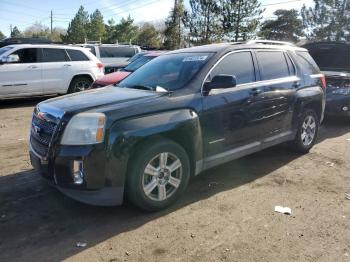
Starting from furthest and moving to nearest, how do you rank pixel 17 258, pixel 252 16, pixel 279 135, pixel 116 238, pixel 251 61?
pixel 252 16 → pixel 279 135 → pixel 251 61 → pixel 116 238 → pixel 17 258

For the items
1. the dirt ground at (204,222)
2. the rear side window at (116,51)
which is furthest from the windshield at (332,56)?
the rear side window at (116,51)

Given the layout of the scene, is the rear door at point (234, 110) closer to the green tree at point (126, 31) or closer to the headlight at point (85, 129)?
the headlight at point (85, 129)

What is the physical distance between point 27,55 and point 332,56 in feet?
27.7

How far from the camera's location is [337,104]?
884 centimetres

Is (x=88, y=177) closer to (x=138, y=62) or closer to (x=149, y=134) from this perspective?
(x=149, y=134)

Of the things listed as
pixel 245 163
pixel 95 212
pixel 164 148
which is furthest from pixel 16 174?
pixel 245 163

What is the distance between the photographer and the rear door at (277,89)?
5.55 m

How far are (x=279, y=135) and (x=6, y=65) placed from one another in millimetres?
8395

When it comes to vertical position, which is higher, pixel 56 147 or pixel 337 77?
pixel 337 77

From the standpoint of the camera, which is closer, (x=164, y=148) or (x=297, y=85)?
(x=164, y=148)

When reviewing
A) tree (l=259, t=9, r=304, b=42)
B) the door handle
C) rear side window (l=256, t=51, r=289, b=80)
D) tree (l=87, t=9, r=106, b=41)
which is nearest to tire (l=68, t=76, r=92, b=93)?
rear side window (l=256, t=51, r=289, b=80)

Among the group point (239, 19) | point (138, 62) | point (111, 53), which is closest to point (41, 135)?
point (138, 62)

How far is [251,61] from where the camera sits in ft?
17.9

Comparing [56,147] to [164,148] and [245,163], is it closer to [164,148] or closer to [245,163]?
[164,148]
